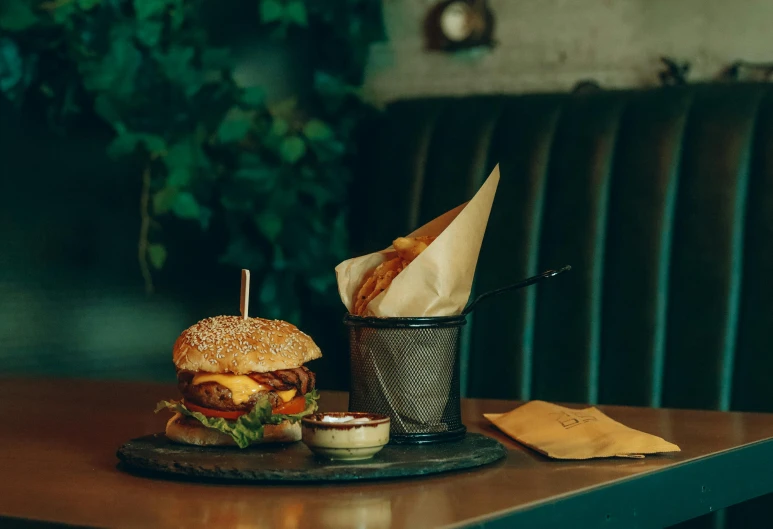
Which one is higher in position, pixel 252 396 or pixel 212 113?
pixel 212 113

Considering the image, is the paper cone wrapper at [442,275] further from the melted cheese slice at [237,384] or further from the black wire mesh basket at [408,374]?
the melted cheese slice at [237,384]

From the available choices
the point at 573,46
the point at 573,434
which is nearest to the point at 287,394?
the point at 573,434

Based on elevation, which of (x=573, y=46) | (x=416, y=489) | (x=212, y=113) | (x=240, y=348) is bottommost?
(x=416, y=489)

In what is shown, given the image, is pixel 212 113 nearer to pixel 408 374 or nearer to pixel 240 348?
pixel 240 348

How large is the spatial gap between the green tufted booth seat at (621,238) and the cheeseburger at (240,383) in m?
0.99

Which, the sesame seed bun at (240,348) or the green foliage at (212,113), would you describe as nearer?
the sesame seed bun at (240,348)

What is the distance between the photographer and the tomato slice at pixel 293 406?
1.21 metres

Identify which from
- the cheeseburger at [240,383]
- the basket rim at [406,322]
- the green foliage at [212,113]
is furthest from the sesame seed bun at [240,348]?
the green foliage at [212,113]

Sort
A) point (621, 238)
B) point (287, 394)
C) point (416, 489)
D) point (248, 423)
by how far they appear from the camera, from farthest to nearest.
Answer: point (621, 238), point (287, 394), point (248, 423), point (416, 489)

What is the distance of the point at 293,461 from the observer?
3.33 ft

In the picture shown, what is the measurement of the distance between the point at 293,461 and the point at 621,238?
4.05 ft

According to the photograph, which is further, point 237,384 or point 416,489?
point 237,384

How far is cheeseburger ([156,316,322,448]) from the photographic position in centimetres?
109

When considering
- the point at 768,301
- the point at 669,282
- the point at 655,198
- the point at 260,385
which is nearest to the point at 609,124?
the point at 655,198
